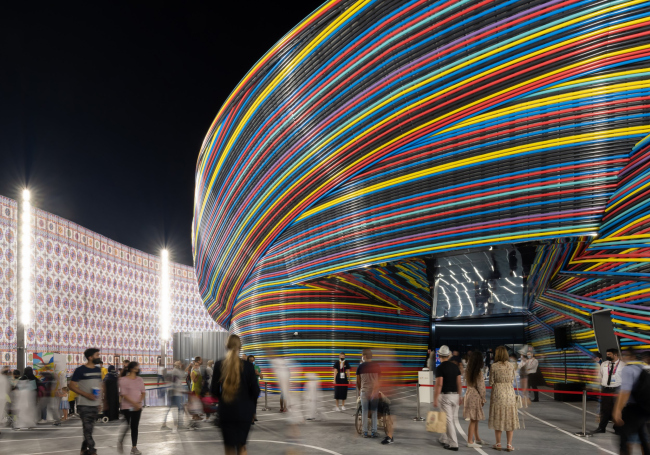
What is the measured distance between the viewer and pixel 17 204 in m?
32.5

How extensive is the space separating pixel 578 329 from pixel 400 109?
1127 centimetres

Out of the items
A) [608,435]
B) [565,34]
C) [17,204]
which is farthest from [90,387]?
[17,204]

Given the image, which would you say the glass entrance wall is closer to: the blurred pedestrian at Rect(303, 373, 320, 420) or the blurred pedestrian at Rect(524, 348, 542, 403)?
the blurred pedestrian at Rect(524, 348, 542, 403)

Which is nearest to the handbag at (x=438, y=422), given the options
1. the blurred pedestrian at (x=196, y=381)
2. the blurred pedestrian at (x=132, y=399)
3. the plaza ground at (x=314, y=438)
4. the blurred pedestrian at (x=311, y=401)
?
the plaza ground at (x=314, y=438)

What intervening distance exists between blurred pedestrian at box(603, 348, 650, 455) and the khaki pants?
324cm

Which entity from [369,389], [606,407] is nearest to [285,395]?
[369,389]

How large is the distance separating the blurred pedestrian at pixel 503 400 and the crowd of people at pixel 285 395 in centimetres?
2

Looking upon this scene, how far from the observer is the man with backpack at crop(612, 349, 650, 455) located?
22.9 ft

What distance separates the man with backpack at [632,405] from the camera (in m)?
6.99

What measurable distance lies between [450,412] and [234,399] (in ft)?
17.0

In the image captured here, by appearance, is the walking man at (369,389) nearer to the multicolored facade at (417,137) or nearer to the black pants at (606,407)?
the black pants at (606,407)

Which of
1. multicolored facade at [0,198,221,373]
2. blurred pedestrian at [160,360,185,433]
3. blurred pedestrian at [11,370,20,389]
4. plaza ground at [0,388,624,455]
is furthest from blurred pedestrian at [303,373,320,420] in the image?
multicolored facade at [0,198,221,373]

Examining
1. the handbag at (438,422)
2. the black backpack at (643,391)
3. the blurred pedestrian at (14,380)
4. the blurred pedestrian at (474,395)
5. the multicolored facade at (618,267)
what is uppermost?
the multicolored facade at (618,267)

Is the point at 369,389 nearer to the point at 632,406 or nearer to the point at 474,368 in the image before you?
the point at 474,368
